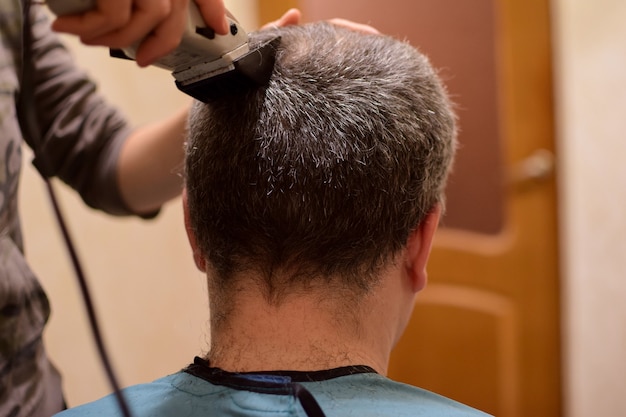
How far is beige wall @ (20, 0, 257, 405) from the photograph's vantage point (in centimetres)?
145

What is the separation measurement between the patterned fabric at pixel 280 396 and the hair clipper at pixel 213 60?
0.98 feet

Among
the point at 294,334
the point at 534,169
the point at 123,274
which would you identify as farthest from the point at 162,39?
the point at 534,169

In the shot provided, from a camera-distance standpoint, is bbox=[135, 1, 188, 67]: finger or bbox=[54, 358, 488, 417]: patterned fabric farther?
bbox=[54, 358, 488, 417]: patterned fabric

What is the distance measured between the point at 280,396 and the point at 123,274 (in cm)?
121

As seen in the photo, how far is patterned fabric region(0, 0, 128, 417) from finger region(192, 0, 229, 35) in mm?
394

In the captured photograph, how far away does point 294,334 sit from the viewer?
2.07 ft

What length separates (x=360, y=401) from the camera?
0.59 m

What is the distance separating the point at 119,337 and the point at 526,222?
125 cm

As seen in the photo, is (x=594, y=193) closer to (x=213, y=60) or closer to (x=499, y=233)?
(x=499, y=233)

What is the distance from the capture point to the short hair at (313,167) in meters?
0.65

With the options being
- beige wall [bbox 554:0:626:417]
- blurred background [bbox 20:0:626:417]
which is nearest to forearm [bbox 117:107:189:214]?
blurred background [bbox 20:0:626:417]

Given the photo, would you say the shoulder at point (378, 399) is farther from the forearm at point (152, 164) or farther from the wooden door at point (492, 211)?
the wooden door at point (492, 211)

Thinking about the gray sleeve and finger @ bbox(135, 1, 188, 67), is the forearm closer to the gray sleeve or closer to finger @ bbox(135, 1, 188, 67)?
Answer: the gray sleeve

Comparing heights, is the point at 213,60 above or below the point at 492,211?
above
